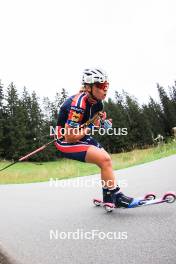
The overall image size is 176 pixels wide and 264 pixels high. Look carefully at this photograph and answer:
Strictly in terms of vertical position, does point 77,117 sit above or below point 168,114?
above

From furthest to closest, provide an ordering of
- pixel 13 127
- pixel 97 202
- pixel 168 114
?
pixel 168 114, pixel 13 127, pixel 97 202

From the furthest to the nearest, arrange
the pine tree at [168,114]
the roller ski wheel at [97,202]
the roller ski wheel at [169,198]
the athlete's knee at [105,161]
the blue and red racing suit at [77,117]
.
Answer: the pine tree at [168,114] → the roller ski wheel at [97,202] → the athlete's knee at [105,161] → the blue and red racing suit at [77,117] → the roller ski wheel at [169,198]

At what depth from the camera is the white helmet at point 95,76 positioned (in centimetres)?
378

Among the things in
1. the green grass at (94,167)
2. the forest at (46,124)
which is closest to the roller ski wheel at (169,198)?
the green grass at (94,167)

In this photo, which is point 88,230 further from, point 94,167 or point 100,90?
point 94,167

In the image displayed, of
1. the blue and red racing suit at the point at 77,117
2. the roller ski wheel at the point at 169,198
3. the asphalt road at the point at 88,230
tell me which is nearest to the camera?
the asphalt road at the point at 88,230

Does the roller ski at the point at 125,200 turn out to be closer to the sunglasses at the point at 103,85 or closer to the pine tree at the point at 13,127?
the sunglasses at the point at 103,85

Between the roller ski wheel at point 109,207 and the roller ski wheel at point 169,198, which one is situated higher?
the roller ski wheel at point 169,198

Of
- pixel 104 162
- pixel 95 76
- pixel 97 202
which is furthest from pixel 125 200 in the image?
pixel 95 76

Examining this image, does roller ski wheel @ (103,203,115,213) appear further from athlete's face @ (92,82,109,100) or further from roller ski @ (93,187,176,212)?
athlete's face @ (92,82,109,100)

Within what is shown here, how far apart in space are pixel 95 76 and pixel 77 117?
56cm

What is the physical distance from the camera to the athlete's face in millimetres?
3822

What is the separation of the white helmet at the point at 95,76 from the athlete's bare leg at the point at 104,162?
0.88 m

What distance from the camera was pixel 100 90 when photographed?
12.6 feet
